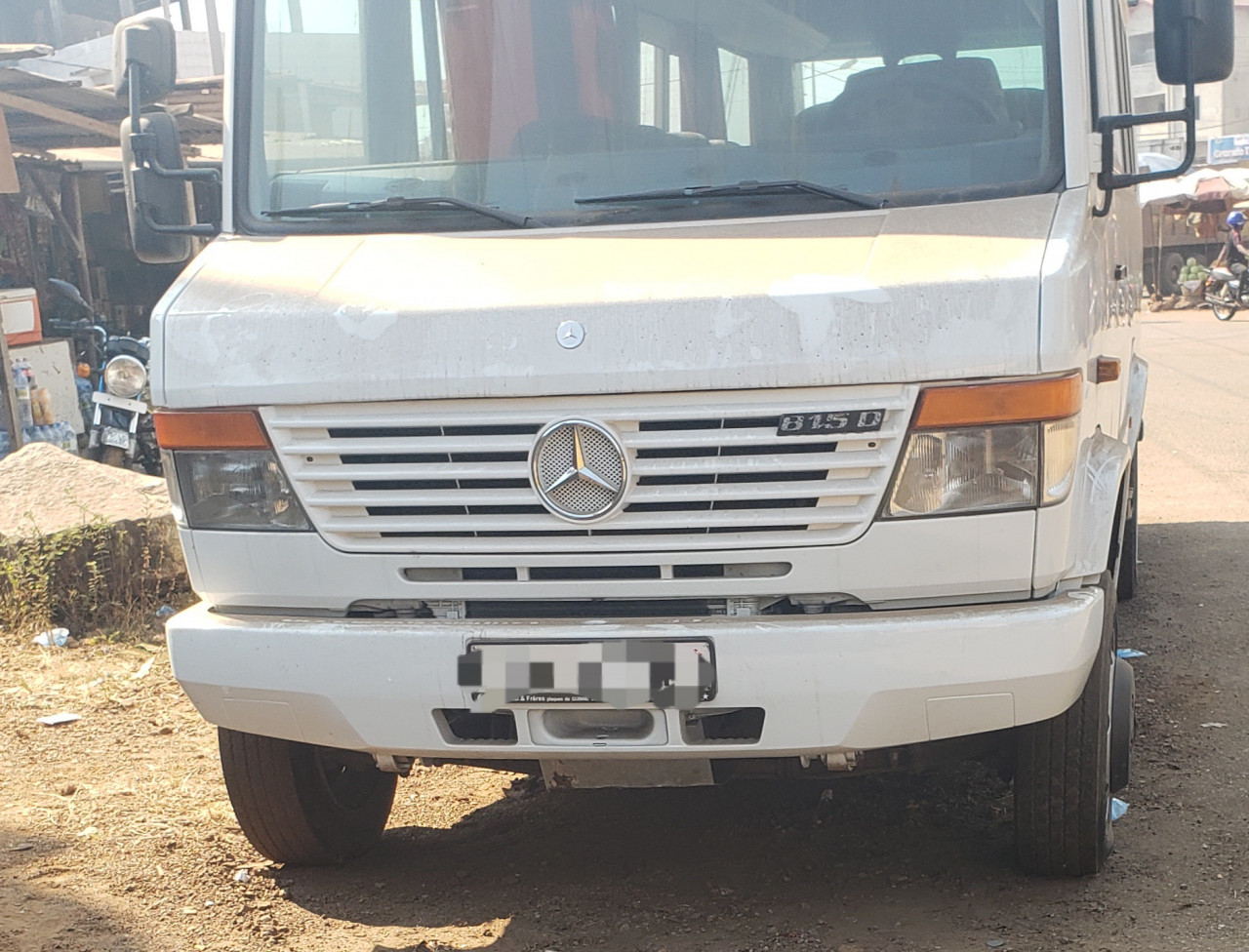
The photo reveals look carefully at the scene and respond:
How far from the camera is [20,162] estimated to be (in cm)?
1323

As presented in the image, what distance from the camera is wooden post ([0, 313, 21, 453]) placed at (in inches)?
348

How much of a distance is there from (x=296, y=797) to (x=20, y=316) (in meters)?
7.43

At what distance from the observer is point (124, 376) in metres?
8.95

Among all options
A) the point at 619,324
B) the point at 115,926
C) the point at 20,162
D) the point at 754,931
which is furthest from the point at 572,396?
the point at 20,162

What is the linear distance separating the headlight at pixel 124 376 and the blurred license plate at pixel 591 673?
6.50 metres

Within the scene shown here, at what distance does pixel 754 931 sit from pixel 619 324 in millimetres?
1449

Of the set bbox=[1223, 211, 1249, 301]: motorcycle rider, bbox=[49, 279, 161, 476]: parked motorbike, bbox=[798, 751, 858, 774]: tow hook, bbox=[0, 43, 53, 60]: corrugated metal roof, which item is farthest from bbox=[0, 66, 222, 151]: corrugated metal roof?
bbox=[1223, 211, 1249, 301]: motorcycle rider

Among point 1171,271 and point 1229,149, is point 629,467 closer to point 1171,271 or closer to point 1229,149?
point 1171,271

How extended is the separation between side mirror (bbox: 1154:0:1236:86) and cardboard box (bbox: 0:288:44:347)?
327 inches

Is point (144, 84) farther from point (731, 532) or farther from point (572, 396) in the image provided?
point (731, 532)

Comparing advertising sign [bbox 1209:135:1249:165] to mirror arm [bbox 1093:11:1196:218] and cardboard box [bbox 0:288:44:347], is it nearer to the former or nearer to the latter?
cardboard box [bbox 0:288:44:347]

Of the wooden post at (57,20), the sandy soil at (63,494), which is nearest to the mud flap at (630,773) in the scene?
the sandy soil at (63,494)

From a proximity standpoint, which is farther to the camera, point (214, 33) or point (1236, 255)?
point (1236, 255)

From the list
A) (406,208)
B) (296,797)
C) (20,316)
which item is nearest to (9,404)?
(20,316)
